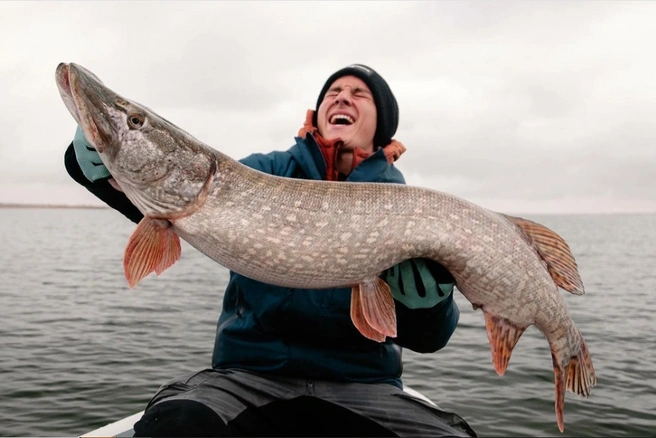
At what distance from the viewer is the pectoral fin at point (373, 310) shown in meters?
2.38

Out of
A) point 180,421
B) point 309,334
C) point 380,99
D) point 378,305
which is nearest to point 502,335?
point 378,305

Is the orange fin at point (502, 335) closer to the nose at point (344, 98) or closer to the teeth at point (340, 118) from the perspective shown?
the teeth at point (340, 118)

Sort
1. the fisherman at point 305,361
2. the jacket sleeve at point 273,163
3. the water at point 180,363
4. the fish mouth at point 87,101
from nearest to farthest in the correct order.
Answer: the fish mouth at point 87,101
the fisherman at point 305,361
the jacket sleeve at point 273,163
the water at point 180,363

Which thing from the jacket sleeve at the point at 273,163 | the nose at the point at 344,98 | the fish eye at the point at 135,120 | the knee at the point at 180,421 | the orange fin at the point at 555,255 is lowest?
the knee at the point at 180,421

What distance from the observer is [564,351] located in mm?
2598

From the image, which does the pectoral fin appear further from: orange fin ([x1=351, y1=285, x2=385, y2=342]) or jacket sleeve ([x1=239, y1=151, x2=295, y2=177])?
jacket sleeve ([x1=239, y1=151, x2=295, y2=177])

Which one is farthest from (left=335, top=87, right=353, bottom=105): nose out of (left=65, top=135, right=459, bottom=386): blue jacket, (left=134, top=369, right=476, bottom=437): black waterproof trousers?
(left=134, top=369, right=476, bottom=437): black waterproof trousers

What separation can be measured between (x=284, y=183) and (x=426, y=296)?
88 cm

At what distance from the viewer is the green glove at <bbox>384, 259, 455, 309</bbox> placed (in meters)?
2.51

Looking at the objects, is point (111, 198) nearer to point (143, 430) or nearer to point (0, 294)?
point (143, 430)

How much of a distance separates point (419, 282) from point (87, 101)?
65.5 inches

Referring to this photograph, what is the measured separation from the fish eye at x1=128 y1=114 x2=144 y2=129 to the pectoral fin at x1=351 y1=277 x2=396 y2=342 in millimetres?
1181

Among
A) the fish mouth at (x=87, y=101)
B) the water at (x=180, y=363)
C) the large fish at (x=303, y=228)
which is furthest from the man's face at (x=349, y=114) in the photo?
the water at (x=180, y=363)

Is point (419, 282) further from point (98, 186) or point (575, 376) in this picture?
point (98, 186)
